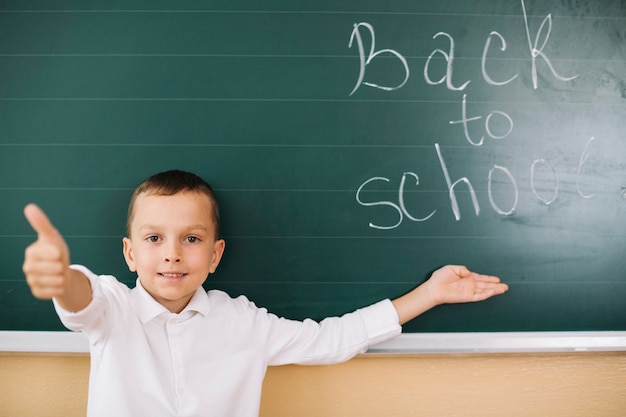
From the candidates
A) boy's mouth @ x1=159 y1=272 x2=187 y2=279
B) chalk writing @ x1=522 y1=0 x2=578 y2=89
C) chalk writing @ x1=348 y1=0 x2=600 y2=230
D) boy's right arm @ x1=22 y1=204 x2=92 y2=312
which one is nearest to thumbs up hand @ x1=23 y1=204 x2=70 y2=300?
boy's right arm @ x1=22 y1=204 x2=92 y2=312

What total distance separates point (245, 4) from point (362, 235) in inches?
28.0

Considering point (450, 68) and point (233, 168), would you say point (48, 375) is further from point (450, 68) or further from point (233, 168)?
point (450, 68)

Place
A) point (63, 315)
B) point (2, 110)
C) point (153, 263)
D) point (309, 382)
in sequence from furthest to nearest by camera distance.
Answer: point (309, 382) → point (2, 110) → point (153, 263) → point (63, 315)

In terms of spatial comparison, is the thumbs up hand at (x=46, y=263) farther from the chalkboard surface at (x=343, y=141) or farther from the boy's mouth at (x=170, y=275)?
the chalkboard surface at (x=343, y=141)

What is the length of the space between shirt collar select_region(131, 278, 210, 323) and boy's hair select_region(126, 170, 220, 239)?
161 millimetres

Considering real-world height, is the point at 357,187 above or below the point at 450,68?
below

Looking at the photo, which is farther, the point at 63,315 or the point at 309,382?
the point at 309,382

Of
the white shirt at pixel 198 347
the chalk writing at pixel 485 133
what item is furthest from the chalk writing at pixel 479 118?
the white shirt at pixel 198 347

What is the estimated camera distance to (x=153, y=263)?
125 centimetres

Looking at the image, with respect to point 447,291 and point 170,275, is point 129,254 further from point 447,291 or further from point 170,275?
point 447,291

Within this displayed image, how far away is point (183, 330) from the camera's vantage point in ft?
4.25

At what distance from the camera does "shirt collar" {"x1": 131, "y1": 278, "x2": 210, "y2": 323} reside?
50.0 inches

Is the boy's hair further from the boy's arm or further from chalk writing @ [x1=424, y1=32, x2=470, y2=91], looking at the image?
chalk writing @ [x1=424, y1=32, x2=470, y2=91]

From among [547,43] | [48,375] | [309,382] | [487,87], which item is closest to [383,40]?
[487,87]
